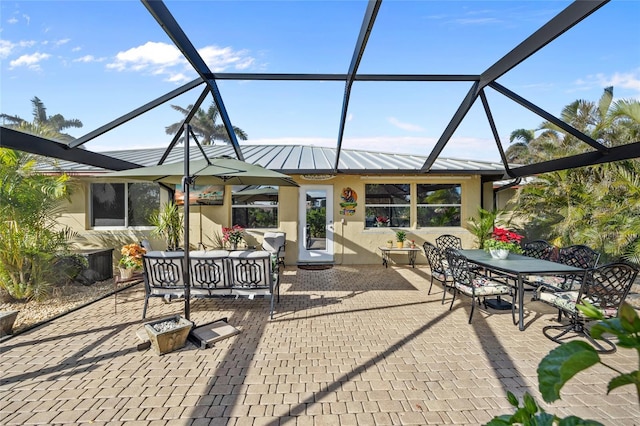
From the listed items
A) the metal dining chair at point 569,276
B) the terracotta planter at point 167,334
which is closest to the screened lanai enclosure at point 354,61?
the metal dining chair at point 569,276

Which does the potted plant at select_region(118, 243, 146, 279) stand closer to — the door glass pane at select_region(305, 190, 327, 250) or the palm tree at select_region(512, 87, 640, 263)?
the door glass pane at select_region(305, 190, 327, 250)

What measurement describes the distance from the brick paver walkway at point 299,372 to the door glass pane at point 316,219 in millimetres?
4485

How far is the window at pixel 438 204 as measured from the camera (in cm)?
1005

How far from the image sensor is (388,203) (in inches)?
394

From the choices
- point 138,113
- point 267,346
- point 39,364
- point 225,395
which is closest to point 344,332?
point 267,346

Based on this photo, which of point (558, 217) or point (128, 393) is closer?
point (128, 393)

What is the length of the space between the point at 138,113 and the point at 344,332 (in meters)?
5.03

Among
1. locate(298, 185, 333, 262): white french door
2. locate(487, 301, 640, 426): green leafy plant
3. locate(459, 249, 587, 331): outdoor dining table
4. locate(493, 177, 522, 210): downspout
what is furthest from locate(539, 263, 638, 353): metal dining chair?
locate(298, 185, 333, 262): white french door

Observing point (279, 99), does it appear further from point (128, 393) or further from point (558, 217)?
point (558, 217)

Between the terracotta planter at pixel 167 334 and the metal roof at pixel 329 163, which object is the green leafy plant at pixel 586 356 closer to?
the terracotta planter at pixel 167 334

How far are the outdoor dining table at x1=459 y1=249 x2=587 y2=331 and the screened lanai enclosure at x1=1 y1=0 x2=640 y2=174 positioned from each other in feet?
6.76

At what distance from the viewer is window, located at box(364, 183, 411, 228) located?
995cm

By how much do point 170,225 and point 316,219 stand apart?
4168 millimetres

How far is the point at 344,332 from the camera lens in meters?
4.58
